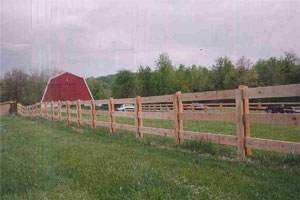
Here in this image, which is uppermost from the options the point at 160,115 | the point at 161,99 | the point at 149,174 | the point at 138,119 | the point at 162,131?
the point at 161,99

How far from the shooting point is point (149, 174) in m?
3.47

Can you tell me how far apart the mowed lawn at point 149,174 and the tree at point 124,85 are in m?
18.7

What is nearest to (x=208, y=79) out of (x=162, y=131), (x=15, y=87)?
(x=162, y=131)

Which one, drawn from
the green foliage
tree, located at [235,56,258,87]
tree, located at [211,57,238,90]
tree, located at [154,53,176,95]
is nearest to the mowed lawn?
the green foliage

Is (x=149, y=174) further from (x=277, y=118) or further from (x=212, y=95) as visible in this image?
(x=212, y=95)

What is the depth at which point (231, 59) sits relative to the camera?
2994 centimetres

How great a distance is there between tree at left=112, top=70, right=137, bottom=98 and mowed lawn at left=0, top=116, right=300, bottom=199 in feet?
61.3

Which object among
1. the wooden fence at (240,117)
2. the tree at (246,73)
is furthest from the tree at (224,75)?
the wooden fence at (240,117)

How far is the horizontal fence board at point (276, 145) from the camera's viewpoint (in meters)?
3.54

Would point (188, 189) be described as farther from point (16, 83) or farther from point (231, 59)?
point (231, 59)

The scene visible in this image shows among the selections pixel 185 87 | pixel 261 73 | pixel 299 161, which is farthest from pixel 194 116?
pixel 185 87

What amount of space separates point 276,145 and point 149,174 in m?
1.69

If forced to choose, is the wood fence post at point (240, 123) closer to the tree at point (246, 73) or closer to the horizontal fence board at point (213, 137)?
the horizontal fence board at point (213, 137)

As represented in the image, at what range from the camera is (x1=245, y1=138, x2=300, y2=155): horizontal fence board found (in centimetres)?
354
